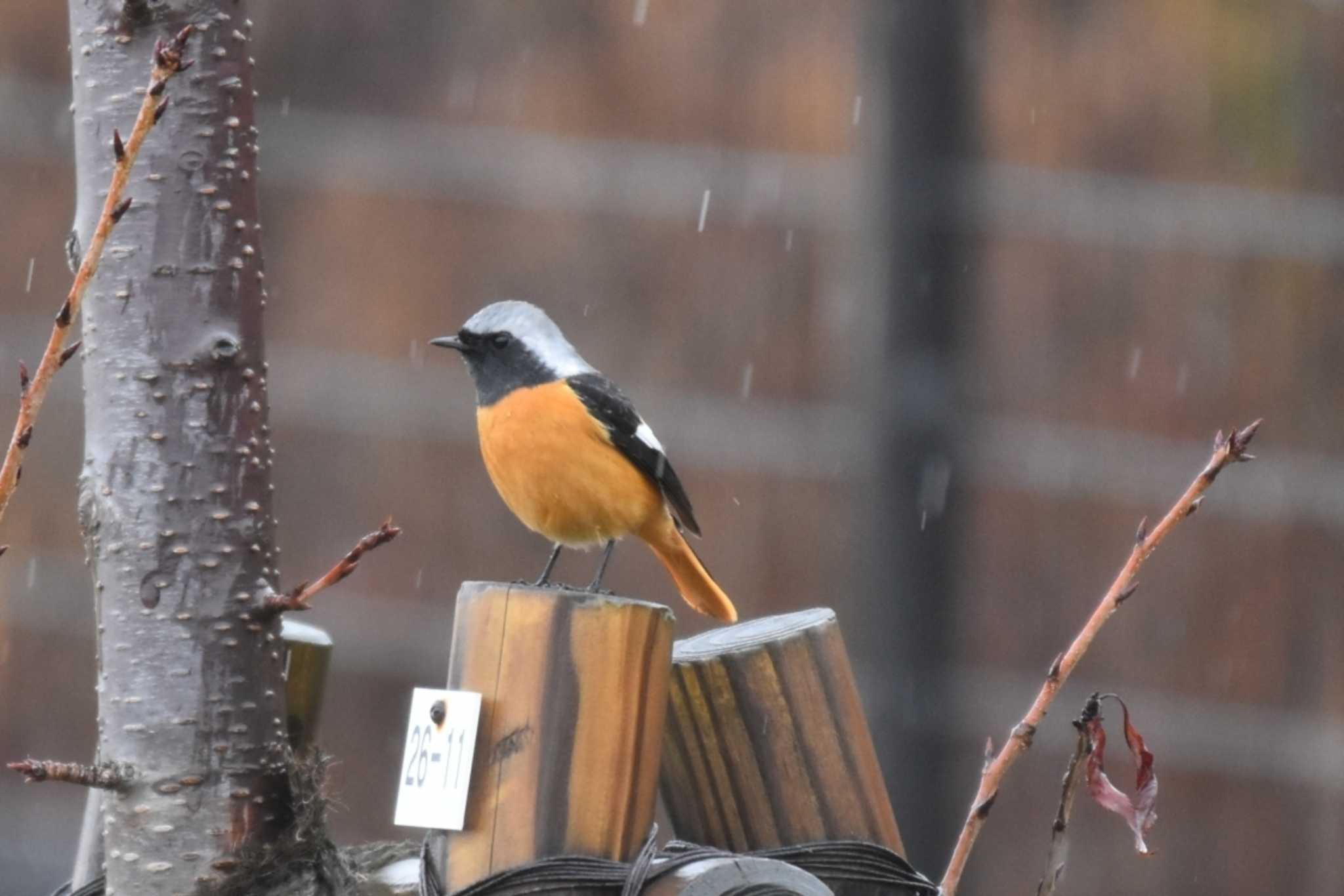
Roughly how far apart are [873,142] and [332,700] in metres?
2.48

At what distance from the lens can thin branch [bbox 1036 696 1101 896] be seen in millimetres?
1502

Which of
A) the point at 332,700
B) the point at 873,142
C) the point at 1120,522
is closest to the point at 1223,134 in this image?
the point at 1120,522

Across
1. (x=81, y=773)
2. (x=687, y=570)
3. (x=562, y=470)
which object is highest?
(x=562, y=470)

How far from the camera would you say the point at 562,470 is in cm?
241

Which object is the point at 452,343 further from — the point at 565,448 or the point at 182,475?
the point at 182,475

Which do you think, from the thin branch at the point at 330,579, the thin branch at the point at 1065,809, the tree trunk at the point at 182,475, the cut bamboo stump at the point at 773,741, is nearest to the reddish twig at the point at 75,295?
the thin branch at the point at 330,579

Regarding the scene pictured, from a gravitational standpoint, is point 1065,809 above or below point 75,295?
below

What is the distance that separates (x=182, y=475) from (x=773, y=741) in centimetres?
76

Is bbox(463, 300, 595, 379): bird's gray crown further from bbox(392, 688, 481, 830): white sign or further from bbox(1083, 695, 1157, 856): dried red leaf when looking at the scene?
bbox(1083, 695, 1157, 856): dried red leaf

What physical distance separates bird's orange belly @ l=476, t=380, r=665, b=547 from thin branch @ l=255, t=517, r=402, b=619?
21.8 inches

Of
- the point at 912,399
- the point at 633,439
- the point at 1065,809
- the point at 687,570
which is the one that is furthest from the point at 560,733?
the point at 912,399

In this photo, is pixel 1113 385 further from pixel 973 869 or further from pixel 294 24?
pixel 294 24

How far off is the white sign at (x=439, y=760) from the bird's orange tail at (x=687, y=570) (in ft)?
2.97

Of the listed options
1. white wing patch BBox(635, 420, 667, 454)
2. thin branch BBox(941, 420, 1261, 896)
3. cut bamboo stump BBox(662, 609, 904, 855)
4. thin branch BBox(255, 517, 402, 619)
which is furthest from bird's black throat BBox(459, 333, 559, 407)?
thin branch BBox(941, 420, 1261, 896)
